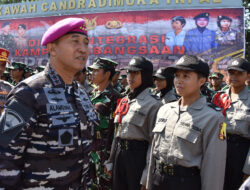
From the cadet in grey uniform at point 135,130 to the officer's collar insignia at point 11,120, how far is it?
204 cm

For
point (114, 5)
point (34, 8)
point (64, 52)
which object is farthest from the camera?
point (34, 8)

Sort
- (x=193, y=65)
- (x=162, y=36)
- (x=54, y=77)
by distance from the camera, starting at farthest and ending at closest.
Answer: (x=162, y=36) → (x=193, y=65) → (x=54, y=77)

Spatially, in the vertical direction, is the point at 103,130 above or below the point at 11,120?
below

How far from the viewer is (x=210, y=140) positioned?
2.30 meters

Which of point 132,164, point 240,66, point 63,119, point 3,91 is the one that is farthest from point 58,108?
point 240,66

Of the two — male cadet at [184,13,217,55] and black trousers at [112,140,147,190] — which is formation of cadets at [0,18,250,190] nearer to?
black trousers at [112,140,147,190]

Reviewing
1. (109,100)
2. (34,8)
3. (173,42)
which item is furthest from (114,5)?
(109,100)

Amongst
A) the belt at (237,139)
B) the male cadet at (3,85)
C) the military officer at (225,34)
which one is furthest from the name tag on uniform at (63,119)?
the military officer at (225,34)

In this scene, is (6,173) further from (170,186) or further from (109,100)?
(109,100)

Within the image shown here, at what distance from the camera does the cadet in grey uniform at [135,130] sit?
11.0 feet

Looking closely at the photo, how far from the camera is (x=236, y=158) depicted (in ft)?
12.3

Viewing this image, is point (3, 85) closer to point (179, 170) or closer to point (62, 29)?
point (62, 29)

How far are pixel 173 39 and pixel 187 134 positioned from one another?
13.7 m

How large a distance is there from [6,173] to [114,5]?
52.5 feet
